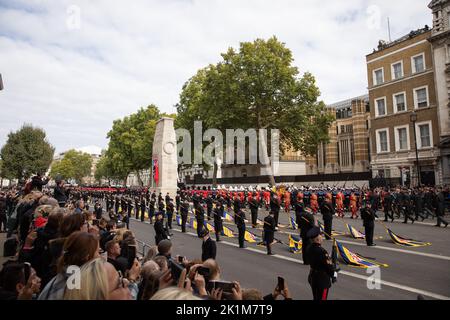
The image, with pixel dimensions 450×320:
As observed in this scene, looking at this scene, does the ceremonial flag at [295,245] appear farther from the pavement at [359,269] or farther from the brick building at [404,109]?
the brick building at [404,109]

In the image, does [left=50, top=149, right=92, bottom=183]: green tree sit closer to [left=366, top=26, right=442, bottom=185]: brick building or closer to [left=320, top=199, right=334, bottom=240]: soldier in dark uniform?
[left=366, top=26, right=442, bottom=185]: brick building

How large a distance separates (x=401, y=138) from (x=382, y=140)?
7.14ft

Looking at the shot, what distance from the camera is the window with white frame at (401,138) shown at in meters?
29.8

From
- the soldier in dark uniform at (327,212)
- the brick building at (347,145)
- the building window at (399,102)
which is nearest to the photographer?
the soldier in dark uniform at (327,212)

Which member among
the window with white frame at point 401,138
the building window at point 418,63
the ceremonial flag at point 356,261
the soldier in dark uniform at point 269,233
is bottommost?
the ceremonial flag at point 356,261

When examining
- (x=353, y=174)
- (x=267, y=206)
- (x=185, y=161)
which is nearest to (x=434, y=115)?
(x=353, y=174)

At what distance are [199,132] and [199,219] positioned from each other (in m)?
28.4

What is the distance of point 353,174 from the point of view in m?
30.5

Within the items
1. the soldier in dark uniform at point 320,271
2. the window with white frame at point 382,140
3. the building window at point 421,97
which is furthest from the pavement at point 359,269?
the window with white frame at point 382,140

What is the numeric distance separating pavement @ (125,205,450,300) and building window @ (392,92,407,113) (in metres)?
21.6

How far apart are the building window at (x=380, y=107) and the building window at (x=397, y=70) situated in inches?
98.8

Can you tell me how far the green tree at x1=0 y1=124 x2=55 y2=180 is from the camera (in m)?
44.3

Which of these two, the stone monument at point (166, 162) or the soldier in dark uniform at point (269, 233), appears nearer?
the soldier in dark uniform at point (269, 233)
